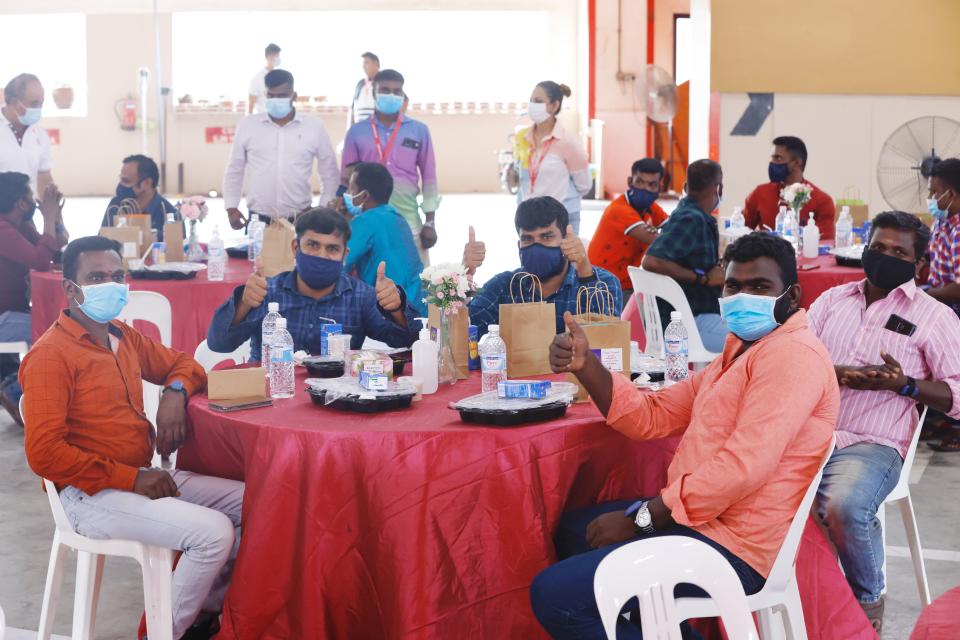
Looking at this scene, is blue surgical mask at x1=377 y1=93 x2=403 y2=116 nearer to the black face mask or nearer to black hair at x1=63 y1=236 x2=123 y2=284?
black hair at x1=63 y1=236 x2=123 y2=284

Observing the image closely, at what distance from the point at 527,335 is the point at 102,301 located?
3.92 feet

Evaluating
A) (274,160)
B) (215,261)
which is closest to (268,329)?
(215,261)

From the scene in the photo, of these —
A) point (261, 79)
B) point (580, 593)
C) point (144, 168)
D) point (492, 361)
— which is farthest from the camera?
point (261, 79)

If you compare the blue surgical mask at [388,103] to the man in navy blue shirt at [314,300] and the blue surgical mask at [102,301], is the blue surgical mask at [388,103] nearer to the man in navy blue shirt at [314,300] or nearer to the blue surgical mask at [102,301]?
the man in navy blue shirt at [314,300]

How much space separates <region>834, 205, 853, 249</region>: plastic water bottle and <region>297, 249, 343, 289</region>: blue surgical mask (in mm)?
3800

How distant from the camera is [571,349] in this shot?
3.04 metres

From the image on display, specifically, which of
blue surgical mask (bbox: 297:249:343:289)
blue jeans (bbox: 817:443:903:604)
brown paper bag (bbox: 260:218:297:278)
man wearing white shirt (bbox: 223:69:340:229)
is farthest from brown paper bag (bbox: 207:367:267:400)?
man wearing white shirt (bbox: 223:69:340:229)

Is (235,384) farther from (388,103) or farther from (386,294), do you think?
(388,103)

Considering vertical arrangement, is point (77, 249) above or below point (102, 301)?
above

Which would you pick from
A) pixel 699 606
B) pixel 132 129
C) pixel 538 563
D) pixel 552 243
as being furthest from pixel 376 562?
pixel 132 129

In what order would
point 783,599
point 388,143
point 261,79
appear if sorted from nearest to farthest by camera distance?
point 783,599, point 388,143, point 261,79

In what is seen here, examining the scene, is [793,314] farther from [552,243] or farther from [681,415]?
[552,243]

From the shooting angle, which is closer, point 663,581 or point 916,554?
point 663,581

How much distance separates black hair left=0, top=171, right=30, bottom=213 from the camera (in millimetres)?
6133
